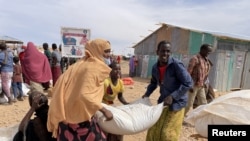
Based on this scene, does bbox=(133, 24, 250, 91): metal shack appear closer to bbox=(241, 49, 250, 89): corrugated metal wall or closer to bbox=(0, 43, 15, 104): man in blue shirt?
bbox=(241, 49, 250, 89): corrugated metal wall

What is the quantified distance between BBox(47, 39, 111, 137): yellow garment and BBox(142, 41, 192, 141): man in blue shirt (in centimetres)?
101

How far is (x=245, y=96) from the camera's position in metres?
3.80

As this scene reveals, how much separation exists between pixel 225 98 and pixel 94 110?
2043 millimetres

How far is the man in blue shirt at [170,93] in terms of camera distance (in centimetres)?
338

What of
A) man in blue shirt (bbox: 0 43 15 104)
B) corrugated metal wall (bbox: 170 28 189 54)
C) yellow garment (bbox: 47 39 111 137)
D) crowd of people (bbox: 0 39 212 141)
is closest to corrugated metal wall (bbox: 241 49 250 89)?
corrugated metal wall (bbox: 170 28 189 54)

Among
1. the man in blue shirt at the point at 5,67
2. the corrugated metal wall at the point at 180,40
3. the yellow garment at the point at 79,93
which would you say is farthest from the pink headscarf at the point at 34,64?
the corrugated metal wall at the point at 180,40

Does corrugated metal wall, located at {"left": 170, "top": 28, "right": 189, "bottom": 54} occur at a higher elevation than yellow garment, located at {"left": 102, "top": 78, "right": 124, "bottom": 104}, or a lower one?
higher

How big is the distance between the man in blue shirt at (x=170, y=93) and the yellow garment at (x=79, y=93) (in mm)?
1010

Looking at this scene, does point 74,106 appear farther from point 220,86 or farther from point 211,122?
point 220,86

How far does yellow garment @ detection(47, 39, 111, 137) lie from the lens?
8.17ft

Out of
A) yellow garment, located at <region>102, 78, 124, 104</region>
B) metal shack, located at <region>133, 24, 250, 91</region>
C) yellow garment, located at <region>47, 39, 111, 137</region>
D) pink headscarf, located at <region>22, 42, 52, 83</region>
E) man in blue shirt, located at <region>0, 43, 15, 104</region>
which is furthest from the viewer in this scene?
metal shack, located at <region>133, 24, 250, 91</region>

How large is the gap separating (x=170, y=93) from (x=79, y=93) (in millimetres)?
1336

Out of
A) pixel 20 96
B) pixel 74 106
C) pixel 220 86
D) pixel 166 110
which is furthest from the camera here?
pixel 220 86

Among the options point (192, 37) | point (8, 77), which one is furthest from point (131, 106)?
point (192, 37)
